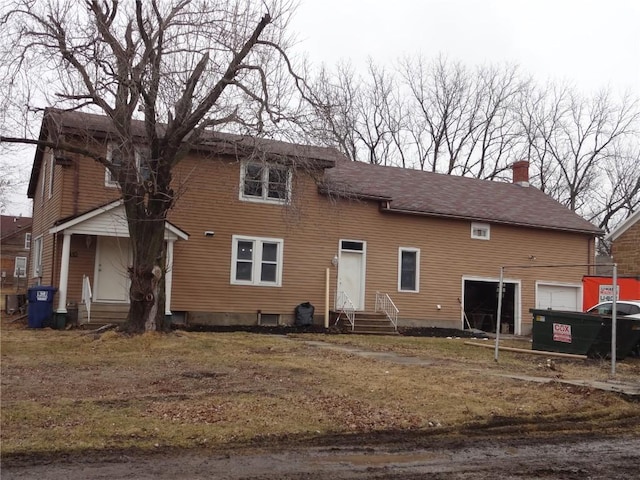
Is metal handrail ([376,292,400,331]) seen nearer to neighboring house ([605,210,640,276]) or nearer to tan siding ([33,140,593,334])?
tan siding ([33,140,593,334])

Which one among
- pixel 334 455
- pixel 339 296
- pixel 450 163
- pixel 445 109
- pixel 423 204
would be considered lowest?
pixel 334 455

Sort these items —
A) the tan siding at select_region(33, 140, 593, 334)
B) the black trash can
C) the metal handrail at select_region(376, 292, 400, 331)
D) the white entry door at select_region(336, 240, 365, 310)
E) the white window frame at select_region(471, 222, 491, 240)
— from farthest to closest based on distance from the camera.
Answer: the white window frame at select_region(471, 222, 491, 240) → the metal handrail at select_region(376, 292, 400, 331) → the white entry door at select_region(336, 240, 365, 310) → the black trash can → the tan siding at select_region(33, 140, 593, 334)

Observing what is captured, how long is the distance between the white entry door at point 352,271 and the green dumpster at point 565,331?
7.42 meters

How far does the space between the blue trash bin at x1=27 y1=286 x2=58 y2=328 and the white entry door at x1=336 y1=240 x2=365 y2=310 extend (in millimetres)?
8824

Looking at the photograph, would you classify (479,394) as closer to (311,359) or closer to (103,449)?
(311,359)

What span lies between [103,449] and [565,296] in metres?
22.3

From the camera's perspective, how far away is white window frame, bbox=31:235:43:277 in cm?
2087

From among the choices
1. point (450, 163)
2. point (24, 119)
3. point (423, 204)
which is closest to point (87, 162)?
point (24, 119)

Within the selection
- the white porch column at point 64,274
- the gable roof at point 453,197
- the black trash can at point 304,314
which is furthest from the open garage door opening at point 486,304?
the white porch column at point 64,274

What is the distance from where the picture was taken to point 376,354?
14.1 meters

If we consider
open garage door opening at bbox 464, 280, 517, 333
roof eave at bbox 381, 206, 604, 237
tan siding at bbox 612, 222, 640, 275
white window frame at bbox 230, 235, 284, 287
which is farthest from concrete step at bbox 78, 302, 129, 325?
tan siding at bbox 612, 222, 640, 275

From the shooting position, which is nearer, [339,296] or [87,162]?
[87,162]

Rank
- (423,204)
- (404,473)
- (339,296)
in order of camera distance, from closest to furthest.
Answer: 1. (404,473)
2. (339,296)
3. (423,204)

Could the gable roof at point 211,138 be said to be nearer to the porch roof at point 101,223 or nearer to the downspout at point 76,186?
the downspout at point 76,186
